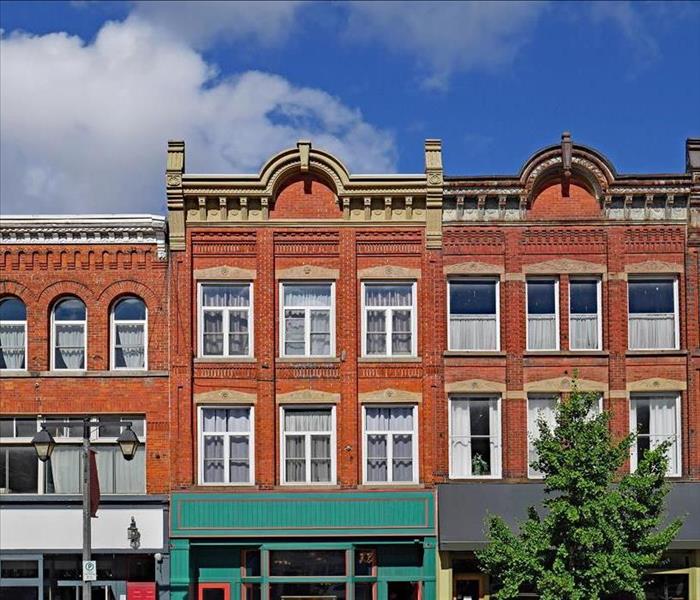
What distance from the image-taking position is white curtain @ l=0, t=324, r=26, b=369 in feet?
100

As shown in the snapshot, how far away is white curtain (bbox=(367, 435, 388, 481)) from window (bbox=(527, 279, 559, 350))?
4467 millimetres

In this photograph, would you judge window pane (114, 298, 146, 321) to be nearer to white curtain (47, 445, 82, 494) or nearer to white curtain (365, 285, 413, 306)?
white curtain (47, 445, 82, 494)

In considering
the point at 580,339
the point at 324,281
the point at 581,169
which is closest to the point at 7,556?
the point at 324,281

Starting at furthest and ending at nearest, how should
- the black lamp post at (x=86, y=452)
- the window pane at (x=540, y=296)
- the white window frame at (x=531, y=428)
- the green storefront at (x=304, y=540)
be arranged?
the window pane at (x=540, y=296), the white window frame at (x=531, y=428), the green storefront at (x=304, y=540), the black lamp post at (x=86, y=452)

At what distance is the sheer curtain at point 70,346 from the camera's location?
30562 mm

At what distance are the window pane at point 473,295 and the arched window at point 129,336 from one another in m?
7.95

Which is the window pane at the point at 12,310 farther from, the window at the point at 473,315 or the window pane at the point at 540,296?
the window pane at the point at 540,296

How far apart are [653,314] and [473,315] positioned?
4.59m

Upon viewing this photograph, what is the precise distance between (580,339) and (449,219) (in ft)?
14.8

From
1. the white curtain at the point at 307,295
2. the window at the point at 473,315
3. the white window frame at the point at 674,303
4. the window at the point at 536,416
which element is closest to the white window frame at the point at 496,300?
the window at the point at 473,315

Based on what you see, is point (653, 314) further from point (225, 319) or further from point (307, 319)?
point (225, 319)

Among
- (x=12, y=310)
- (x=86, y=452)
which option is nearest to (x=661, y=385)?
(x=86, y=452)

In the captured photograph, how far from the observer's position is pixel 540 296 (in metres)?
30.8

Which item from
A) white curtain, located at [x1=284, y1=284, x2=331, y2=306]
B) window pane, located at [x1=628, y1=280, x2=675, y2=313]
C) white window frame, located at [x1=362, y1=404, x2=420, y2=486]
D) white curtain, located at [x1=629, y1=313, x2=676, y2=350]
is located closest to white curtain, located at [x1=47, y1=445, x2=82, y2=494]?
white curtain, located at [x1=284, y1=284, x2=331, y2=306]
